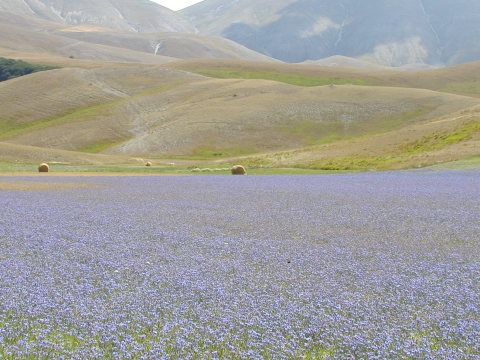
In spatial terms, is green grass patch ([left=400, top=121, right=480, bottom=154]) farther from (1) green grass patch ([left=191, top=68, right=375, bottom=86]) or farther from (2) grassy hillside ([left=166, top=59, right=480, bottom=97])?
(1) green grass patch ([left=191, top=68, right=375, bottom=86])

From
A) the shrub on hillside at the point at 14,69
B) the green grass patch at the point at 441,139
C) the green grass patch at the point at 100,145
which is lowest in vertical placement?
the green grass patch at the point at 441,139

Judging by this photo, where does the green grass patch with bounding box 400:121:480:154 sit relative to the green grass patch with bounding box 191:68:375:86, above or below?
below

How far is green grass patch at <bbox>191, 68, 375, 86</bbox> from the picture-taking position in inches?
5713

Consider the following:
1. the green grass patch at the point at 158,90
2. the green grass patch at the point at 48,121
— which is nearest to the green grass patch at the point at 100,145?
the green grass patch at the point at 48,121

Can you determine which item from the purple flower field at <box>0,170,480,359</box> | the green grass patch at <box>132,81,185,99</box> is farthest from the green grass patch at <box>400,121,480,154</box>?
the green grass patch at <box>132,81,185,99</box>

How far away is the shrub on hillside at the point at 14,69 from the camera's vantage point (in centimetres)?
14975

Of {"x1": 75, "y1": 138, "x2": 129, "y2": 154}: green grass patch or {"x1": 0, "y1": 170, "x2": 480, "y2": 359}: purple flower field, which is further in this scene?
{"x1": 75, "y1": 138, "x2": 129, "y2": 154}: green grass patch

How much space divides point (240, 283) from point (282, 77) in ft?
472

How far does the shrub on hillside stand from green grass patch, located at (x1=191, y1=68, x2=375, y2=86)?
47103mm

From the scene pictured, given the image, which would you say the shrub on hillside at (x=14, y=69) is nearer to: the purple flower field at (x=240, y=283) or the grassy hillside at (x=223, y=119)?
the grassy hillside at (x=223, y=119)

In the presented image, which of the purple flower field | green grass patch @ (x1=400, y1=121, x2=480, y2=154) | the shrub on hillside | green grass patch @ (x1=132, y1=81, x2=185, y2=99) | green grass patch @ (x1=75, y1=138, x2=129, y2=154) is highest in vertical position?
the shrub on hillside

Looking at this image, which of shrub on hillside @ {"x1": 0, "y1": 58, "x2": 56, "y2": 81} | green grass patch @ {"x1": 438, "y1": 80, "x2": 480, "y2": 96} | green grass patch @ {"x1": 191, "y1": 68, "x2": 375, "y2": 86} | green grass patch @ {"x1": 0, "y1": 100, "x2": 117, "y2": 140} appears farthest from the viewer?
shrub on hillside @ {"x1": 0, "y1": 58, "x2": 56, "y2": 81}

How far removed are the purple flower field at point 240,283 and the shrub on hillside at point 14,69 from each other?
14605 centimetres

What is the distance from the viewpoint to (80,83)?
127 meters
